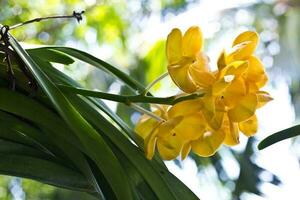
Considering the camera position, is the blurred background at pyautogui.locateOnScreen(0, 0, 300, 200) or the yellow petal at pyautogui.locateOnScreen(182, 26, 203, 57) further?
the blurred background at pyautogui.locateOnScreen(0, 0, 300, 200)

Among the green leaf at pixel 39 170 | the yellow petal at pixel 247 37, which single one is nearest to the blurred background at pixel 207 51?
the yellow petal at pixel 247 37

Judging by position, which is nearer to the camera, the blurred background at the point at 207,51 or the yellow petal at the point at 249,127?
the yellow petal at the point at 249,127

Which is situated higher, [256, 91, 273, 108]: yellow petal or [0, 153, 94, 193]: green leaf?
[0, 153, 94, 193]: green leaf

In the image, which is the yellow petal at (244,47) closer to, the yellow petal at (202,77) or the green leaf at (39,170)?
the yellow petal at (202,77)

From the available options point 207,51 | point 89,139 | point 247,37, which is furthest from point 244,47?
point 207,51

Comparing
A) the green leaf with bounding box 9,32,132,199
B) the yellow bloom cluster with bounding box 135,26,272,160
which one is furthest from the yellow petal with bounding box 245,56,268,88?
the green leaf with bounding box 9,32,132,199

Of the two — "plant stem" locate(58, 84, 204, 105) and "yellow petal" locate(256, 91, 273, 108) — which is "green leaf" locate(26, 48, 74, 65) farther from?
"yellow petal" locate(256, 91, 273, 108)

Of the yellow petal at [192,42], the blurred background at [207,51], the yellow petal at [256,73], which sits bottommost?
the yellow petal at [256,73]
